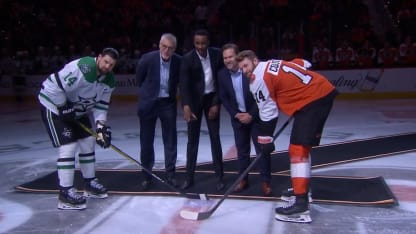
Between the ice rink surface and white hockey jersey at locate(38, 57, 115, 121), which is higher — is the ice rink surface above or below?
below

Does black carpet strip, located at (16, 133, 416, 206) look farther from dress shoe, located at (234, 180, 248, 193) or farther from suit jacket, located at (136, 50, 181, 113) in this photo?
suit jacket, located at (136, 50, 181, 113)

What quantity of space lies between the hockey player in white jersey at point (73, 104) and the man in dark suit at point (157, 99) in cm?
39

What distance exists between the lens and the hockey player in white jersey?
12.8ft

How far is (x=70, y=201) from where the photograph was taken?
401cm

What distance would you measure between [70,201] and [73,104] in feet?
2.43

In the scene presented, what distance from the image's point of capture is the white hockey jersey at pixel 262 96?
358cm

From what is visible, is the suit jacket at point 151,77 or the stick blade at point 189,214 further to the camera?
the suit jacket at point 151,77

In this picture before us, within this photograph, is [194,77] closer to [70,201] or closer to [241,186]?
[241,186]

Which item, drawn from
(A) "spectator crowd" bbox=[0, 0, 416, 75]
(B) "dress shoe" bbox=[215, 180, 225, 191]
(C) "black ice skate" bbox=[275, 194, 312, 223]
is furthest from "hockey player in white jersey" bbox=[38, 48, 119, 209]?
(A) "spectator crowd" bbox=[0, 0, 416, 75]

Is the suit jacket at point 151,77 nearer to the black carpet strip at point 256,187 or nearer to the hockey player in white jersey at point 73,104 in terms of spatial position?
the hockey player in white jersey at point 73,104

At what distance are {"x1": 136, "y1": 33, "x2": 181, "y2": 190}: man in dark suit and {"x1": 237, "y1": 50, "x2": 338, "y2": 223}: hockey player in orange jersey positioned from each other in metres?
0.94

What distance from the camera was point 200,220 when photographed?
12.2 feet

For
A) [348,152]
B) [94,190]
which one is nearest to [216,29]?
[348,152]

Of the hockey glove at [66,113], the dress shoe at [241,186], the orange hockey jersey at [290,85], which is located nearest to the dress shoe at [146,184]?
the dress shoe at [241,186]
